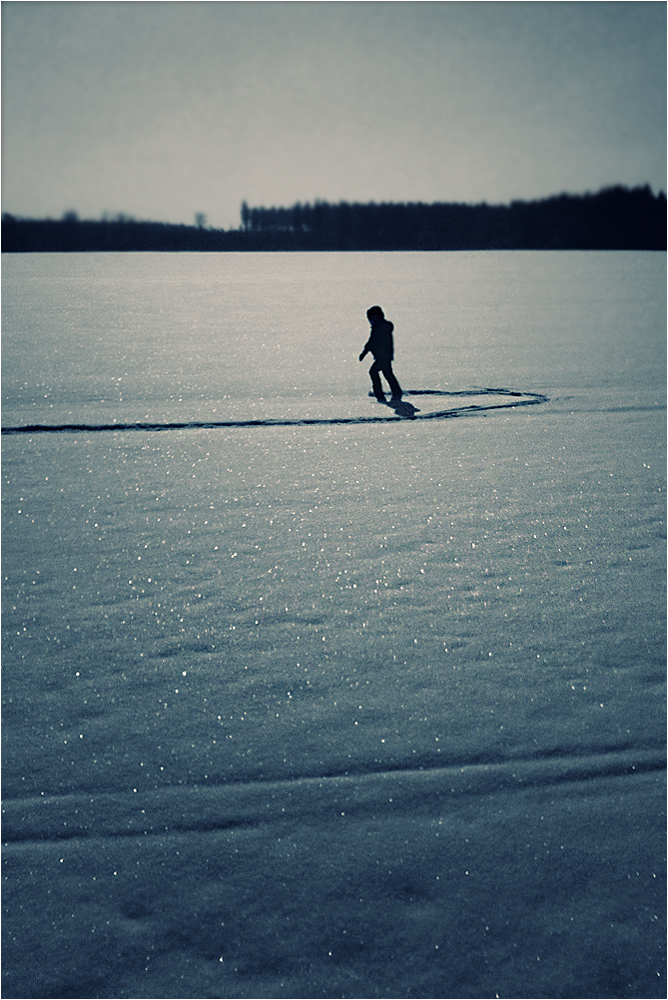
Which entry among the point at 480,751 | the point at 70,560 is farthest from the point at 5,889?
the point at 70,560

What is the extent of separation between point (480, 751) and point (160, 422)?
Answer: 8.21m

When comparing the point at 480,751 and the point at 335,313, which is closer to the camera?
the point at 480,751

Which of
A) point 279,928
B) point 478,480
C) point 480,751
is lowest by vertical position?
point 279,928

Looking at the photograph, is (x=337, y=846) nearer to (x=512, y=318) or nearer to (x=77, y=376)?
(x=77, y=376)

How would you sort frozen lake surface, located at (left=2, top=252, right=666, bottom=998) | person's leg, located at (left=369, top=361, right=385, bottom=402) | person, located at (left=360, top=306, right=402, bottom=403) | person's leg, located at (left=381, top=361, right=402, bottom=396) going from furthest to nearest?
person's leg, located at (left=369, top=361, right=385, bottom=402) < person's leg, located at (left=381, top=361, right=402, bottom=396) < person, located at (left=360, top=306, right=402, bottom=403) < frozen lake surface, located at (left=2, top=252, right=666, bottom=998)

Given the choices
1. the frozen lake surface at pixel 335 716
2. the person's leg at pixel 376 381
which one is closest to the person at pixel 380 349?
the person's leg at pixel 376 381

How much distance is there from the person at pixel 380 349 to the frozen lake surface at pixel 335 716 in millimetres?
2834

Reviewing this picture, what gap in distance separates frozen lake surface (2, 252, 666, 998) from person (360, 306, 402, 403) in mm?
2834

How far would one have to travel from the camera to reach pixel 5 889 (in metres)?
2.88

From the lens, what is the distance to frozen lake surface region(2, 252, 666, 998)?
266 cm

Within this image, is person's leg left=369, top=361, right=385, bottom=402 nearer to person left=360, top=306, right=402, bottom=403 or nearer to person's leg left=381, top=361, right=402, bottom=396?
person left=360, top=306, right=402, bottom=403

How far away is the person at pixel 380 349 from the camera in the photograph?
12.1m

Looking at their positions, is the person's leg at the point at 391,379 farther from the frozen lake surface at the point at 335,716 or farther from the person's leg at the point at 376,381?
the frozen lake surface at the point at 335,716

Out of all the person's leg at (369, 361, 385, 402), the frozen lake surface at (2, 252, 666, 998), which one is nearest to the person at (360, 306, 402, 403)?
the person's leg at (369, 361, 385, 402)
